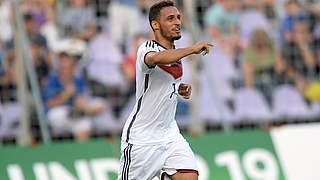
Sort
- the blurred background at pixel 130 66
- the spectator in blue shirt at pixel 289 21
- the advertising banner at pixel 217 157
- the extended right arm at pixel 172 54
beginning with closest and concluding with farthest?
the extended right arm at pixel 172 54
the advertising banner at pixel 217 157
the blurred background at pixel 130 66
the spectator in blue shirt at pixel 289 21

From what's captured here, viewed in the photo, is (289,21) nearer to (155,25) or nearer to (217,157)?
(217,157)

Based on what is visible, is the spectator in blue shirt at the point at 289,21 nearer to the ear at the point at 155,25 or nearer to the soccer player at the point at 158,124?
the soccer player at the point at 158,124

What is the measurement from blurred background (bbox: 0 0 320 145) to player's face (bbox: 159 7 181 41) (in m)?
3.91

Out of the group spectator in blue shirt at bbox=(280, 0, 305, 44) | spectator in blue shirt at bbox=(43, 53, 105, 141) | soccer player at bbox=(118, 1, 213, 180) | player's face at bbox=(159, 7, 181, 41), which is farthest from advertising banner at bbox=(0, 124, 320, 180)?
player's face at bbox=(159, 7, 181, 41)

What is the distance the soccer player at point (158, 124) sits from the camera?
624cm

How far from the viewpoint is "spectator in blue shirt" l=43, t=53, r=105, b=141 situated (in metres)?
9.82

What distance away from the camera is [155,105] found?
20.9ft

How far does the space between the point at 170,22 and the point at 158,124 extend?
0.96 m

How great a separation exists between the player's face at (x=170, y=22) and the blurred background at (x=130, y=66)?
3.91 m

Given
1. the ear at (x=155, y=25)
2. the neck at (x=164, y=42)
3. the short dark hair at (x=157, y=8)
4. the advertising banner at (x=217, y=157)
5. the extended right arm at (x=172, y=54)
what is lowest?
the advertising banner at (x=217, y=157)

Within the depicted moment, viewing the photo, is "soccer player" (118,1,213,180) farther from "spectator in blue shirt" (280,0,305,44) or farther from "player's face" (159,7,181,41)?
"spectator in blue shirt" (280,0,305,44)

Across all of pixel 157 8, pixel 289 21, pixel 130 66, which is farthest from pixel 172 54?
pixel 289 21

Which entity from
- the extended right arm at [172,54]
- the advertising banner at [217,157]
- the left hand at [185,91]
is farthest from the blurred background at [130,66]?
the extended right arm at [172,54]

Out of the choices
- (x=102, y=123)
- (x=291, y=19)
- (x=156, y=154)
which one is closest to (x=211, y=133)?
(x=102, y=123)
